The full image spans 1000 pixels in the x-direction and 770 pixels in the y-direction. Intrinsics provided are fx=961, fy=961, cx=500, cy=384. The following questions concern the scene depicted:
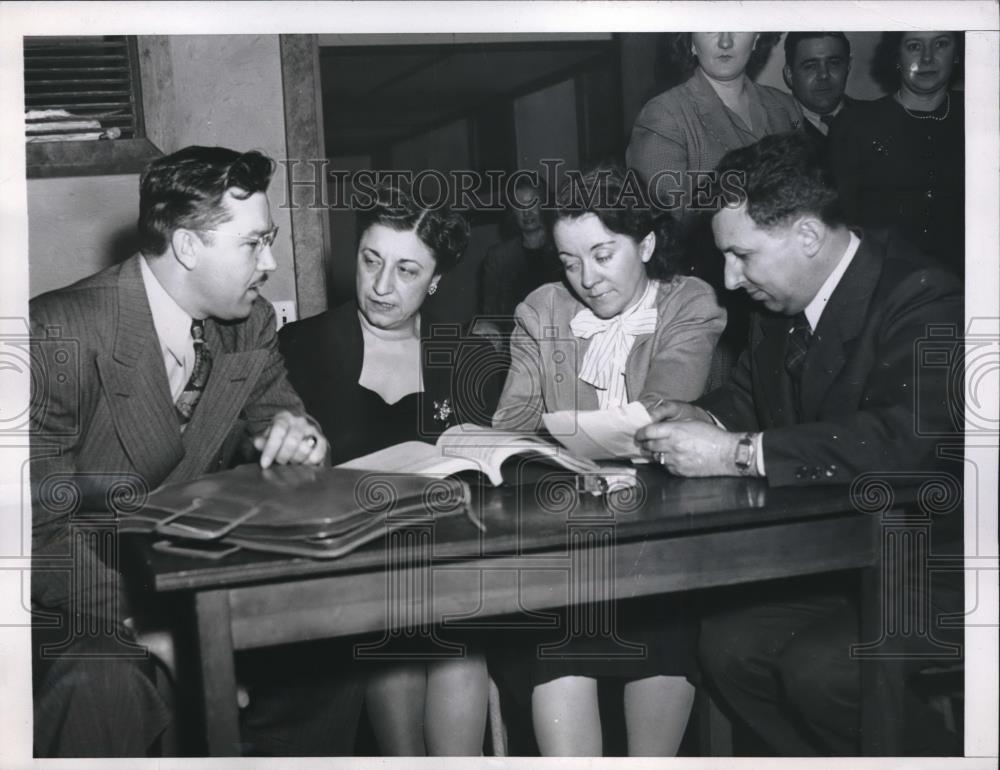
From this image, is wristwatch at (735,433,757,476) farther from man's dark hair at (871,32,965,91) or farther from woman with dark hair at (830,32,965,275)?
man's dark hair at (871,32,965,91)

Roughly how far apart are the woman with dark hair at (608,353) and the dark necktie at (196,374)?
1.59 feet

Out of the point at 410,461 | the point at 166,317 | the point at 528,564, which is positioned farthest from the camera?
the point at 166,317

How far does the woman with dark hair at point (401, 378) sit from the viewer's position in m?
1.59

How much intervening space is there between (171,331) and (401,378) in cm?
38

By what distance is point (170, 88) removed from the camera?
5.17 ft

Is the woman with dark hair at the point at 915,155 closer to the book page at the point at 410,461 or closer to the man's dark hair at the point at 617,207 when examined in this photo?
the man's dark hair at the point at 617,207

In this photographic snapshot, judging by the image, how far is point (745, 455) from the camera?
1.48 m

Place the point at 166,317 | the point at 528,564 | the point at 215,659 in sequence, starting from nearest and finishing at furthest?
the point at 215,659
the point at 528,564
the point at 166,317

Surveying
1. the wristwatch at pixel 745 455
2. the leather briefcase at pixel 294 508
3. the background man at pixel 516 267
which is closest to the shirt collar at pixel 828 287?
the wristwatch at pixel 745 455

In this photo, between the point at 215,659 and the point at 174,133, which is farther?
the point at 174,133

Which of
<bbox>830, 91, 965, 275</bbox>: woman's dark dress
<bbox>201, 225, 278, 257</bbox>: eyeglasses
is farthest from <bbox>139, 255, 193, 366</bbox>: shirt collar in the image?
<bbox>830, 91, 965, 275</bbox>: woman's dark dress

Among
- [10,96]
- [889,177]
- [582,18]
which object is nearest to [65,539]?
[10,96]

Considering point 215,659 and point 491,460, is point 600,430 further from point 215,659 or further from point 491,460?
point 215,659

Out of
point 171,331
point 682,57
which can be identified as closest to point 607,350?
point 682,57
